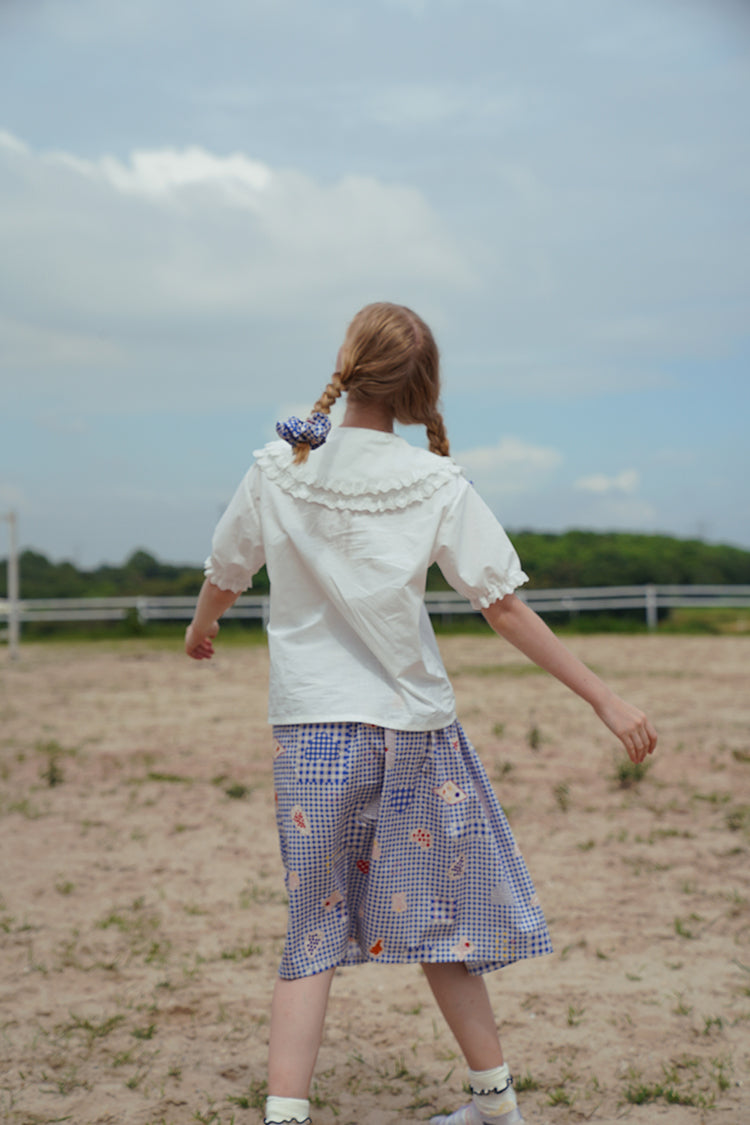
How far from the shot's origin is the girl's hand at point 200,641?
7.27 feet

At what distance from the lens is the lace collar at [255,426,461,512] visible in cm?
189

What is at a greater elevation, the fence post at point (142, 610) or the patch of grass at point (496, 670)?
the fence post at point (142, 610)

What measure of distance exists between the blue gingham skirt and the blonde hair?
0.55 metres

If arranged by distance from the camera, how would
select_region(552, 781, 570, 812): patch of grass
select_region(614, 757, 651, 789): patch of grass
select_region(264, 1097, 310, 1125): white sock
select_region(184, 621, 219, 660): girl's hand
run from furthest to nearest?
select_region(614, 757, 651, 789): patch of grass → select_region(552, 781, 570, 812): patch of grass → select_region(184, 621, 219, 660): girl's hand → select_region(264, 1097, 310, 1125): white sock

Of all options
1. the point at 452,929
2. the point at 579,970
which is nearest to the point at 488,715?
the point at 579,970

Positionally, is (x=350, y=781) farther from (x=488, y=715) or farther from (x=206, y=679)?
(x=206, y=679)

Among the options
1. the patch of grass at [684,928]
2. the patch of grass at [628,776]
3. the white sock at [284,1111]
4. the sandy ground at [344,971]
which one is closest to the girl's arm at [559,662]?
the white sock at [284,1111]

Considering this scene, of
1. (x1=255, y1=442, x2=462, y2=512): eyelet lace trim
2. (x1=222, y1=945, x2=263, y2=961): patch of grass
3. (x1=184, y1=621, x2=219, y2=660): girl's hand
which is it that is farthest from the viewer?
(x1=222, y1=945, x2=263, y2=961): patch of grass

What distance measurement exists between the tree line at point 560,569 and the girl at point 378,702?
1754 centimetres

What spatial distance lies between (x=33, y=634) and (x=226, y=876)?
15.5m

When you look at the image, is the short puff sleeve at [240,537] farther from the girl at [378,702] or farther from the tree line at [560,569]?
the tree line at [560,569]

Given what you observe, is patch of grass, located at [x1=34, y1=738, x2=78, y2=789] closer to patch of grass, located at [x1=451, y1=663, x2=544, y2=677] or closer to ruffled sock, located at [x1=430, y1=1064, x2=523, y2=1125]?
ruffled sock, located at [x1=430, y1=1064, x2=523, y2=1125]

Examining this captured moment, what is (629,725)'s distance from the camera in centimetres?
186

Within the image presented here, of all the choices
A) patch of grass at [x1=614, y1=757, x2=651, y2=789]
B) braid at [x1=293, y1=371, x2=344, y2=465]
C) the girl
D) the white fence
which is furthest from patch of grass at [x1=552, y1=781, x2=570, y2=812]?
the white fence
